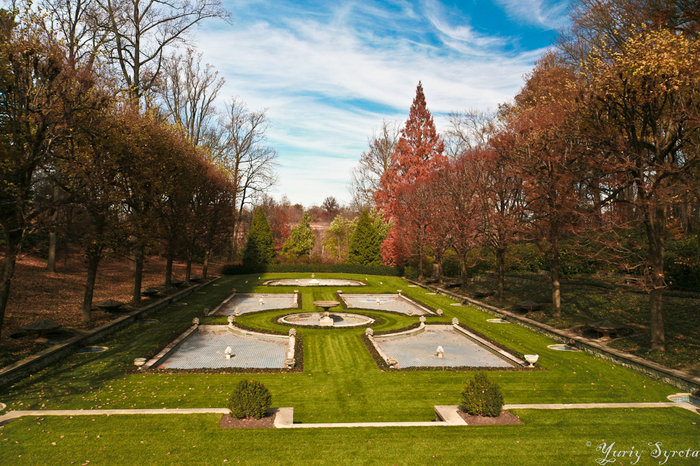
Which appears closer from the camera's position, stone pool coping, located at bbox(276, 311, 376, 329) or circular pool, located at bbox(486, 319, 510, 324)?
stone pool coping, located at bbox(276, 311, 376, 329)

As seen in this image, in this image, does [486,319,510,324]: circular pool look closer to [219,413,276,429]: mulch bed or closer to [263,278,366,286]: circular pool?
[219,413,276,429]: mulch bed

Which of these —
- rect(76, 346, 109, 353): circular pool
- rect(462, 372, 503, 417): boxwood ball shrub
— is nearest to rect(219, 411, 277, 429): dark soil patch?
rect(462, 372, 503, 417): boxwood ball shrub

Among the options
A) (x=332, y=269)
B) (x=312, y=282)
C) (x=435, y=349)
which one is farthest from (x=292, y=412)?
(x=332, y=269)

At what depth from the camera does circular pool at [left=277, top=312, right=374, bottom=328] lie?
901 inches

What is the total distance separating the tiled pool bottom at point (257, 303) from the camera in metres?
27.4

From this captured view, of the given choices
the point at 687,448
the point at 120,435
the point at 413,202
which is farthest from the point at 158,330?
the point at 413,202

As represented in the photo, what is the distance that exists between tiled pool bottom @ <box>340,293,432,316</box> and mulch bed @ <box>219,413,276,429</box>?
1684 cm

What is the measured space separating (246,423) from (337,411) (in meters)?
2.69

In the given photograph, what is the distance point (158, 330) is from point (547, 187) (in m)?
21.7

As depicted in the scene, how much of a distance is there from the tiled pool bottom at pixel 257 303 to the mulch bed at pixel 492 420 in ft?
56.1

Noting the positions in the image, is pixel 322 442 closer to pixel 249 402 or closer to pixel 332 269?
pixel 249 402

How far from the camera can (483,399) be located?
11.0 m

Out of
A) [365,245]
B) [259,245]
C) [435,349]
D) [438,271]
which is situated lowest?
[435,349]

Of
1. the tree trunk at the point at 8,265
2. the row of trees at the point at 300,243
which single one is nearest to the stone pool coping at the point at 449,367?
the tree trunk at the point at 8,265
